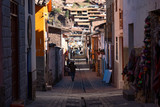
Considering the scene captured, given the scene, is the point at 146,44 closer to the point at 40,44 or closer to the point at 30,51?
the point at 30,51

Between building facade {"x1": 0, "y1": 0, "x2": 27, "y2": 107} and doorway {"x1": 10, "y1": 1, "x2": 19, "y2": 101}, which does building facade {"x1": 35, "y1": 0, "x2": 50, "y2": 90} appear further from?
doorway {"x1": 10, "y1": 1, "x2": 19, "y2": 101}

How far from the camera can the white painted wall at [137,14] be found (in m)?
11.2

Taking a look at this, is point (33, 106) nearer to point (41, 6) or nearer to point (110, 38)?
point (41, 6)

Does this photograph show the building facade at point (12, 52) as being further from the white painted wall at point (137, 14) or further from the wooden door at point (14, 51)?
the white painted wall at point (137, 14)

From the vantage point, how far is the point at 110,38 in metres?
27.4

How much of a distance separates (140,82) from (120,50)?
33.2 ft

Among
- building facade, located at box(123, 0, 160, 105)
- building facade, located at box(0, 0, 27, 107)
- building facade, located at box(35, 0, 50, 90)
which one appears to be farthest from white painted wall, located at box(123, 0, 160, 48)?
building facade, located at box(35, 0, 50, 90)

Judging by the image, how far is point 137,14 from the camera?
13516mm

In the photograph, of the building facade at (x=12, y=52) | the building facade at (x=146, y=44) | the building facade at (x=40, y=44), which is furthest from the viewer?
the building facade at (x=40, y=44)

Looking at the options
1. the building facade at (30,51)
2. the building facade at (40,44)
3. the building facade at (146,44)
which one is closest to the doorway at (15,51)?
the building facade at (30,51)

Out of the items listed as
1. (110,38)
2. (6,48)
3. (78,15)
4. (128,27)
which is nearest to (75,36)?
(78,15)

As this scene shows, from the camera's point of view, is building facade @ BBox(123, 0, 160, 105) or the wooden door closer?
building facade @ BBox(123, 0, 160, 105)

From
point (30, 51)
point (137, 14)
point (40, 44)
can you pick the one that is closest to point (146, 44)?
point (137, 14)

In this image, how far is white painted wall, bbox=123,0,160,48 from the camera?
11.2 m
